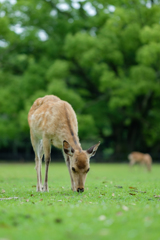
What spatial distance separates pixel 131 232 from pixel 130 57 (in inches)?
1178

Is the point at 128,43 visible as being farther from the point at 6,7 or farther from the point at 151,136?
the point at 6,7

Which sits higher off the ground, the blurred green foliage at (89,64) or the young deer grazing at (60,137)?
the blurred green foliage at (89,64)

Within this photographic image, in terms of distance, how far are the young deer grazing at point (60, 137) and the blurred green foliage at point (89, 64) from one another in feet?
63.2

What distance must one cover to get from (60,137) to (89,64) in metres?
22.4

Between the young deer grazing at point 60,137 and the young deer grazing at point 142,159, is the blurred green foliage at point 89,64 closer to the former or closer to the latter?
the young deer grazing at point 142,159

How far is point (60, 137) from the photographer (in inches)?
312

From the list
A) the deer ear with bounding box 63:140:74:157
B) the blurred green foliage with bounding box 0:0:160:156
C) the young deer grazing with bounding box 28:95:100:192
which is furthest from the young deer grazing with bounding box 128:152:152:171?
the deer ear with bounding box 63:140:74:157

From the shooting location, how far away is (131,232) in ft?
11.9

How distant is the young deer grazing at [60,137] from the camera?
23.3ft

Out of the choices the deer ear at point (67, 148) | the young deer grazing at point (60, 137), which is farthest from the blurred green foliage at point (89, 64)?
the deer ear at point (67, 148)

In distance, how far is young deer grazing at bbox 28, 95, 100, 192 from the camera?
7109 millimetres

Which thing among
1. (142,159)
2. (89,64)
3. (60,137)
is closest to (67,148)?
(60,137)

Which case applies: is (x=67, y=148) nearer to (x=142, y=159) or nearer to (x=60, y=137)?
(x=60, y=137)

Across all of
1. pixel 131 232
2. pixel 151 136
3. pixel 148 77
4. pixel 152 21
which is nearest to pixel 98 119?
pixel 151 136
